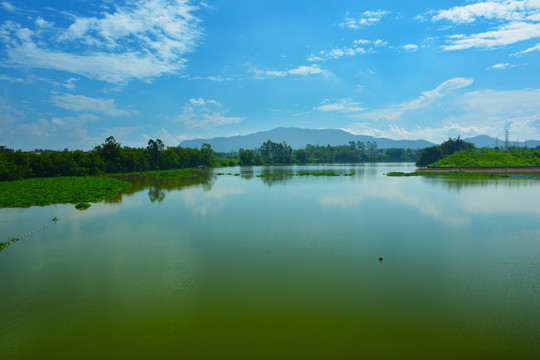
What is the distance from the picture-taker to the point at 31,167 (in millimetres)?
47406

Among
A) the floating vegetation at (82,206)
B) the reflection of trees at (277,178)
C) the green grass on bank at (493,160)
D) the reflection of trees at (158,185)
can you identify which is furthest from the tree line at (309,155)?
the floating vegetation at (82,206)

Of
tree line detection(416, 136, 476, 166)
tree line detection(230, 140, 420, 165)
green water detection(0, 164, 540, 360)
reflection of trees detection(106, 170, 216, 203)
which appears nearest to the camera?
green water detection(0, 164, 540, 360)

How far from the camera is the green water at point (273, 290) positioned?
608cm

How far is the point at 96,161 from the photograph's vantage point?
57.0 metres

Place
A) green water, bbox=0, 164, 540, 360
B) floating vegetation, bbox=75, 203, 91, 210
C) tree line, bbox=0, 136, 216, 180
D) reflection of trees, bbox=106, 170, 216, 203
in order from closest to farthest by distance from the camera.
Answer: green water, bbox=0, 164, 540, 360 < floating vegetation, bbox=75, 203, 91, 210 < reflection of trees, bbox=106, 170, 216, 203 < tree line, bbox=0, 136, 216, 180

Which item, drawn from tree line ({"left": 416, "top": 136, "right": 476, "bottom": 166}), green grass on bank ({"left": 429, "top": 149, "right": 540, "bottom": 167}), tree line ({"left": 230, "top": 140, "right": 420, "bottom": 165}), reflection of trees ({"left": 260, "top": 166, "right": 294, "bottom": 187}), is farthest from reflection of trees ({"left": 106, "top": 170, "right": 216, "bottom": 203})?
tree line ({"left": 416, "top": 136, "right": 476, "bottom": 166})

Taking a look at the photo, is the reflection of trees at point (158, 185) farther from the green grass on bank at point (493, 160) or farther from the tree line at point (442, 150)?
the tree line at point (442, 150)

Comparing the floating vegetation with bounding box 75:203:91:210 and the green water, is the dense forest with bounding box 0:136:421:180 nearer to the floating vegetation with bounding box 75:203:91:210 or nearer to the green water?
the floating vegetation with bounding box 75:203:91:210

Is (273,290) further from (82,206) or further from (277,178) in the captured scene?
(277,178)

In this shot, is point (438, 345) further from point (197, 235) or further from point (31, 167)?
point (31, 167)

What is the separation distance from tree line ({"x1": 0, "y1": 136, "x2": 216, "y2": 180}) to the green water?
3914 cm

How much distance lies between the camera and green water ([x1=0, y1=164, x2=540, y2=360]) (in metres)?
6.08

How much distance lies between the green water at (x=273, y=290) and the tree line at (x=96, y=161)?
1541 inches

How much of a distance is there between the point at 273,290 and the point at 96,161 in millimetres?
60819
